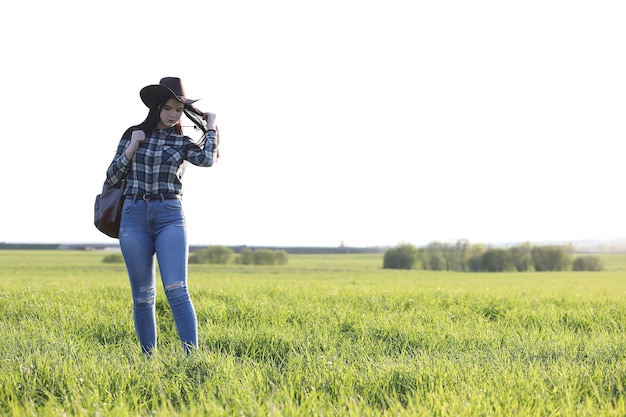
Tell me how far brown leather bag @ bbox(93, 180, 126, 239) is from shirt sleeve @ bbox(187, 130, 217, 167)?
2.42 feet

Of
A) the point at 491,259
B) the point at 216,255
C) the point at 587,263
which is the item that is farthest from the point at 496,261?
the point at 216,255

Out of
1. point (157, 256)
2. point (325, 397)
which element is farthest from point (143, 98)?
point (325, 397)

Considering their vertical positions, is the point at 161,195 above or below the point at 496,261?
above

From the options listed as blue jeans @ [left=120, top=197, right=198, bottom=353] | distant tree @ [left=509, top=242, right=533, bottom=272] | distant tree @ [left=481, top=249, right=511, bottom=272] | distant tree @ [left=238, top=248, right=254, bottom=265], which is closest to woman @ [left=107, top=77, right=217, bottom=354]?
blue jeans @ [left=120, top=197, right=198, bottom=353]

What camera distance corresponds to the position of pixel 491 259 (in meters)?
53.2

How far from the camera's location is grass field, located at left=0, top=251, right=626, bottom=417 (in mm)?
3508

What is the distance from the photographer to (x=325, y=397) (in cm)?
372

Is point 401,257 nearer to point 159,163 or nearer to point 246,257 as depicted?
point 246,257

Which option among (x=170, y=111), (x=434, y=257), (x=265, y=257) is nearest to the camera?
(x=170, y=111)

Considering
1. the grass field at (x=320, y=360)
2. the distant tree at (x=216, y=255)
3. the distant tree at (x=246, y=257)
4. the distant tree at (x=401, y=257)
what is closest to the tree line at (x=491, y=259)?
the distant tree at (x=401, y=257)

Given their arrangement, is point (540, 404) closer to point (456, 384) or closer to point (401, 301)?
point (456, 384)

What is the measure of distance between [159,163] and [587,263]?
58.2m

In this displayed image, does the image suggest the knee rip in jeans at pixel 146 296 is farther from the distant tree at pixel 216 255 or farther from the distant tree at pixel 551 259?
the distant tree at pixel 551 259

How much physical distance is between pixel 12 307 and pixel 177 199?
461 cm
